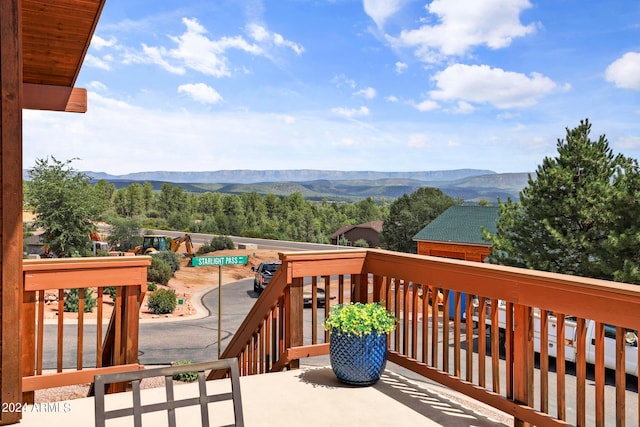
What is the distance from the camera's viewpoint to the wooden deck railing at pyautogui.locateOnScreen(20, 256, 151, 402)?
8.94 feet

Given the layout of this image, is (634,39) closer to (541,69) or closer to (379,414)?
(541,69)

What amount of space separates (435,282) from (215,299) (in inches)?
703

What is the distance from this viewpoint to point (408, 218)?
39.0 metres

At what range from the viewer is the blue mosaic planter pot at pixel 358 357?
310 centimetres

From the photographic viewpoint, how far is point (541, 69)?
106m

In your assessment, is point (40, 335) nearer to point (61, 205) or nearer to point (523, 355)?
point (523, 355)

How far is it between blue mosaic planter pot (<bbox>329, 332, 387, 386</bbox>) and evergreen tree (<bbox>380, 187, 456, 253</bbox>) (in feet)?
117

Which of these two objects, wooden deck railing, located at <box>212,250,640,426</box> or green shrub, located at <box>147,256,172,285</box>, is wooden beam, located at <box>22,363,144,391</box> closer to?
wooden deck railing, located at <box>212,250,640,426</box>

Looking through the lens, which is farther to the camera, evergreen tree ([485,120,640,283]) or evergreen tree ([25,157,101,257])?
evergreen tree ([25,157,101,257])

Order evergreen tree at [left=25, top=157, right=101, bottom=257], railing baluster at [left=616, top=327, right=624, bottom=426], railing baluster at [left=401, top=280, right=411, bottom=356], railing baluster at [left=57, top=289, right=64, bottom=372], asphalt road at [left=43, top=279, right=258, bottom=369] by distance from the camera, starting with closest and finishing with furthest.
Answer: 1. railing baluster at [left=616, top=327, right=624, bottom=426]
2. railing baluster at [left=57, top=289, right=64, bottom=372]
3. railing baluster at [left=401, top=280, right=411, bottom=356]
4. asphalt road at [left=43, top=279, right=258, bottom=369]
5. evergreen tree at [left=25, top=157, right=101, bottom=257]

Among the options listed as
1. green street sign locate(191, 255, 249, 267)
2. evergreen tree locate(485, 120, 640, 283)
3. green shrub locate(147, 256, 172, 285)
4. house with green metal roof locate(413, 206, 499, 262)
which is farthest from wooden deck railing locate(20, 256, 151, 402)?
house with green metal roof locate(413, 206, 499, 262)

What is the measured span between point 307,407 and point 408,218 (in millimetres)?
36945

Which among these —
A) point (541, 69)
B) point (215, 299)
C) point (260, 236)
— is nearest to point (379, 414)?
point (215, 299)

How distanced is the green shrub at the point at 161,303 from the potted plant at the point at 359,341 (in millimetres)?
14611
